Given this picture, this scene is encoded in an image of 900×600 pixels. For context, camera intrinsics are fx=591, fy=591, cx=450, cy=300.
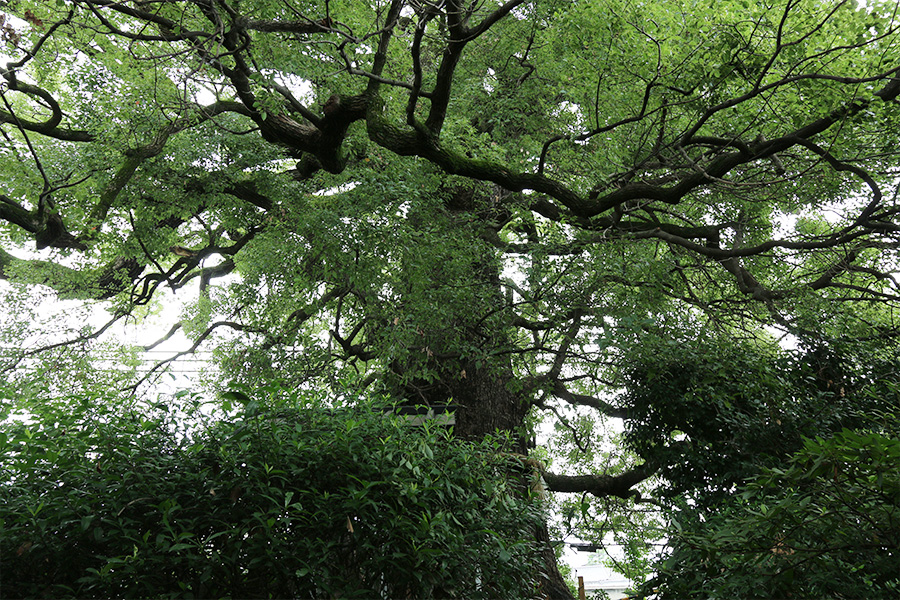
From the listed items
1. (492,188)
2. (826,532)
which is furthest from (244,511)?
(492,188)

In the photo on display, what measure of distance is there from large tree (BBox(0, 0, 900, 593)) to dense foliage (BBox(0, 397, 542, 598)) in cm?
319

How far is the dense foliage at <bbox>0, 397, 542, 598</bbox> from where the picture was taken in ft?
9.59

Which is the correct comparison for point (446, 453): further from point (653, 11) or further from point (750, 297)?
point (750, 297)

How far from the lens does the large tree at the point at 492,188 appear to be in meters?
6.35

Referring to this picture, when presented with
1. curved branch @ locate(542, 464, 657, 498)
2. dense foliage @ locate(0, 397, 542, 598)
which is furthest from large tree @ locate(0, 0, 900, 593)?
dense foliage @ locate(0, 397, 542, 598)

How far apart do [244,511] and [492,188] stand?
6973 mm

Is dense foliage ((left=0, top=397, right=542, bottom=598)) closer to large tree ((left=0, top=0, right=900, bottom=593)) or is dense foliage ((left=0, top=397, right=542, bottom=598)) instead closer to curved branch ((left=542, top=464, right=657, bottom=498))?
large tree ((left=0, top=0, right=900, bottom=593))

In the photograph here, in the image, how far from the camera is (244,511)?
3250mm

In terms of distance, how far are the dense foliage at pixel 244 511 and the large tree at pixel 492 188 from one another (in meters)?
3.19

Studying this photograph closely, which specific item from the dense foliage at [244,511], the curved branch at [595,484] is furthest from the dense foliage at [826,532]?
the curved branch at [595,484]

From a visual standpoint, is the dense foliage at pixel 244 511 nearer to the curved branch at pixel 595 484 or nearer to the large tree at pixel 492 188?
the large tree at pixel 492 188

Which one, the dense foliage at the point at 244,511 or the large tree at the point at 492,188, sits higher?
the large tree at the point at 492,188

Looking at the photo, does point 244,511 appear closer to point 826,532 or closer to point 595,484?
point 826,532

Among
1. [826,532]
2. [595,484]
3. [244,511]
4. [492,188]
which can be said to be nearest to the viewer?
[826,532]
